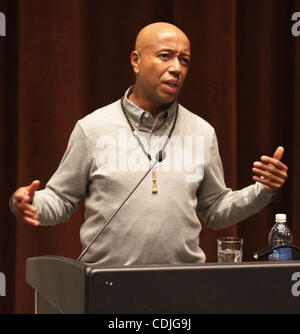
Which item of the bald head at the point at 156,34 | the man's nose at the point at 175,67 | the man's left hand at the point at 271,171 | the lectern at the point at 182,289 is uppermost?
the bald head at the point at 156,34

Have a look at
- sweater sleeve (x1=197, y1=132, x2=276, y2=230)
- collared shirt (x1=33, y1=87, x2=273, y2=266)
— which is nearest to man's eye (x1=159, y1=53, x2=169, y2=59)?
collared shirt (x1=33, y1=87, x2=273, y2=266)

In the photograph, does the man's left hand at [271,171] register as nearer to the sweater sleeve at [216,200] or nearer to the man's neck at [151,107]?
the sweater sleeve at [216,200]

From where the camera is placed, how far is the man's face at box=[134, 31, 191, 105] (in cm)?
135

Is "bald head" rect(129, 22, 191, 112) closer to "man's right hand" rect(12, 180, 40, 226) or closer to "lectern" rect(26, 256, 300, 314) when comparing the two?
"man's right hand" rect(12, 180, 40, 226)

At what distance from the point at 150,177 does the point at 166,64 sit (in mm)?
262

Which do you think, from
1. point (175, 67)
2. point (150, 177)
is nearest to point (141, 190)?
point (150, 177)

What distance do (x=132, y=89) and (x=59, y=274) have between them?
2.38 feet

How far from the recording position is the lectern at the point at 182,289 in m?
0.76

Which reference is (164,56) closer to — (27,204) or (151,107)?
(151,107)

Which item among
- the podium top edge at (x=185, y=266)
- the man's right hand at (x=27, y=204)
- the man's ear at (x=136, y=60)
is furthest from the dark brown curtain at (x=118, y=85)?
the podium top edge at (x=185, y=266)

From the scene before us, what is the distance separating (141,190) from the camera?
4.29 feet

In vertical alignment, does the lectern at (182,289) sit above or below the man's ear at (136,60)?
below

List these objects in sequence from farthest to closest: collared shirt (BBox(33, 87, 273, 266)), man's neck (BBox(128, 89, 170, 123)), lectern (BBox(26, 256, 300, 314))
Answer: man's neck (BBox(128, 89, 170, 123))
collared shirt (BBox(33, 87, 273, 266))
lectern (BBox(26, 256, 300, 314))

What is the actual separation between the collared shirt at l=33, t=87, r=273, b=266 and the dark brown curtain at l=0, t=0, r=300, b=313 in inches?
22.3
